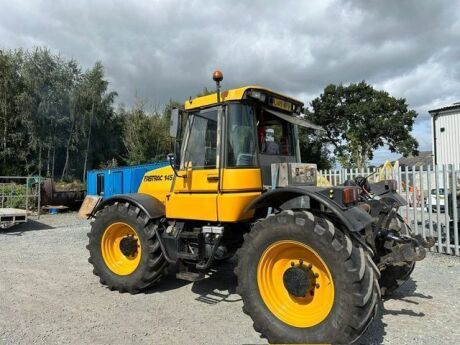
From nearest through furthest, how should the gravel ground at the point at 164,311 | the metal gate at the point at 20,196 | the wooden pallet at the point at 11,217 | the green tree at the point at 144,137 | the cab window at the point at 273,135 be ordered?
the gravel ground at the point at 164,311, the cab window at the point at 273,135, the wooden pallet at the point at 11,217, the metal gate at the point at 20,196, the green tree at the point at 144,137

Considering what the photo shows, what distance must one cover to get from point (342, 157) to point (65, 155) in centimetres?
1711

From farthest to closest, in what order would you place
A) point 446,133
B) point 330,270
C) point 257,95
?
1. point 446,133
2. point 257,95
3. point 330,270

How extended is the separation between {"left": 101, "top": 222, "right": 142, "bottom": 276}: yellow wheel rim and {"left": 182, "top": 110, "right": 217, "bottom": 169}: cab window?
4.49ft

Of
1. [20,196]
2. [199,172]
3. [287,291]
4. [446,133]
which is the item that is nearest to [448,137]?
[446,133]

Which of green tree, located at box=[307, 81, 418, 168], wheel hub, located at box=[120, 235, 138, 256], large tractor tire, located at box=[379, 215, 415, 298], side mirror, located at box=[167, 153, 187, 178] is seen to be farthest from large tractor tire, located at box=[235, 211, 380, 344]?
green tree, located at box=[307, 81, 418, 168]

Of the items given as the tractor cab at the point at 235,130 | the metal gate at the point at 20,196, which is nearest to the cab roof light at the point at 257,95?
the tractor cab at the point at 235,130

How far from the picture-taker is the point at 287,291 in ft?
13.3

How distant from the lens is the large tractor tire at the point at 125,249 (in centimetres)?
528

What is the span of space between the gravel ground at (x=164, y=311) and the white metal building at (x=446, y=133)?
13.2 m

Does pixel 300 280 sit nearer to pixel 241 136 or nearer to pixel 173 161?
pixel 241 136

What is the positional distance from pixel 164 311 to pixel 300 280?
1809 millimetres

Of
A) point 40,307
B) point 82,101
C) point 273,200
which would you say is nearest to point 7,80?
point 82,101

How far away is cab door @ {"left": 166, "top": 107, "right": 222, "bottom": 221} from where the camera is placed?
479cm

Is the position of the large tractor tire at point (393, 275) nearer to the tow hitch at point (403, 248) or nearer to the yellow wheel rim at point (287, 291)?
the tow hitch at point (403, 248)
